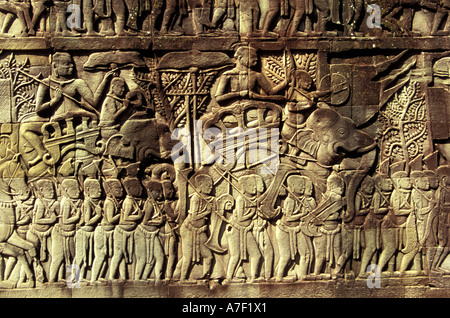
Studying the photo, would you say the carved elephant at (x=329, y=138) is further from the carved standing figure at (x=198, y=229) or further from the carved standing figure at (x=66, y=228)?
the carved standing figure at (x=66, y=228)

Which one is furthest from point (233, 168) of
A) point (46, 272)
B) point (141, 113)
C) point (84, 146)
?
point (46, 272)

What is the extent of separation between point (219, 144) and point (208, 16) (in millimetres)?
1619

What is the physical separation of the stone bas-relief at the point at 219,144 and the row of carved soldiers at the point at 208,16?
0.02 metres

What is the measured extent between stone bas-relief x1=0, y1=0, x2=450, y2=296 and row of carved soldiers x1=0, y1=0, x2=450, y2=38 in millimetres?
18

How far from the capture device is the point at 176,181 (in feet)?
23.5

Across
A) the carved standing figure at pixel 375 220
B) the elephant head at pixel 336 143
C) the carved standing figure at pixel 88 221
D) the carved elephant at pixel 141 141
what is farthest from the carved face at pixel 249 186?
the carved standing figure at pixel 88 221

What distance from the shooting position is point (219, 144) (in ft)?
23.5

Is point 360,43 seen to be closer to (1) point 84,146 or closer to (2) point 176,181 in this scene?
(2) point 176,181

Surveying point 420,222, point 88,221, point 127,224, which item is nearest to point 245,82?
point 127,224

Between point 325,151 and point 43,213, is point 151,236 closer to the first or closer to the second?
point 43,213

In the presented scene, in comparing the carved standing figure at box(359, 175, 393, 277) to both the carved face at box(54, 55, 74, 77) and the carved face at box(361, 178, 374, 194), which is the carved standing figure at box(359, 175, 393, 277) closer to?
the carved face at box(361, 178, 374, 194)

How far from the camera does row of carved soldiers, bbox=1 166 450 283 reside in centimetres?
709

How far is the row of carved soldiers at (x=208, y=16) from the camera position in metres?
7.09

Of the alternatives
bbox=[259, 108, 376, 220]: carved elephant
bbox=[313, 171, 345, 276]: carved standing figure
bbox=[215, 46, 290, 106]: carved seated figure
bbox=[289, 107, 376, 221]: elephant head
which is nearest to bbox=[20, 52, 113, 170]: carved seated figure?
bbox=[215, 46, 290, 106]: carved seated figure
